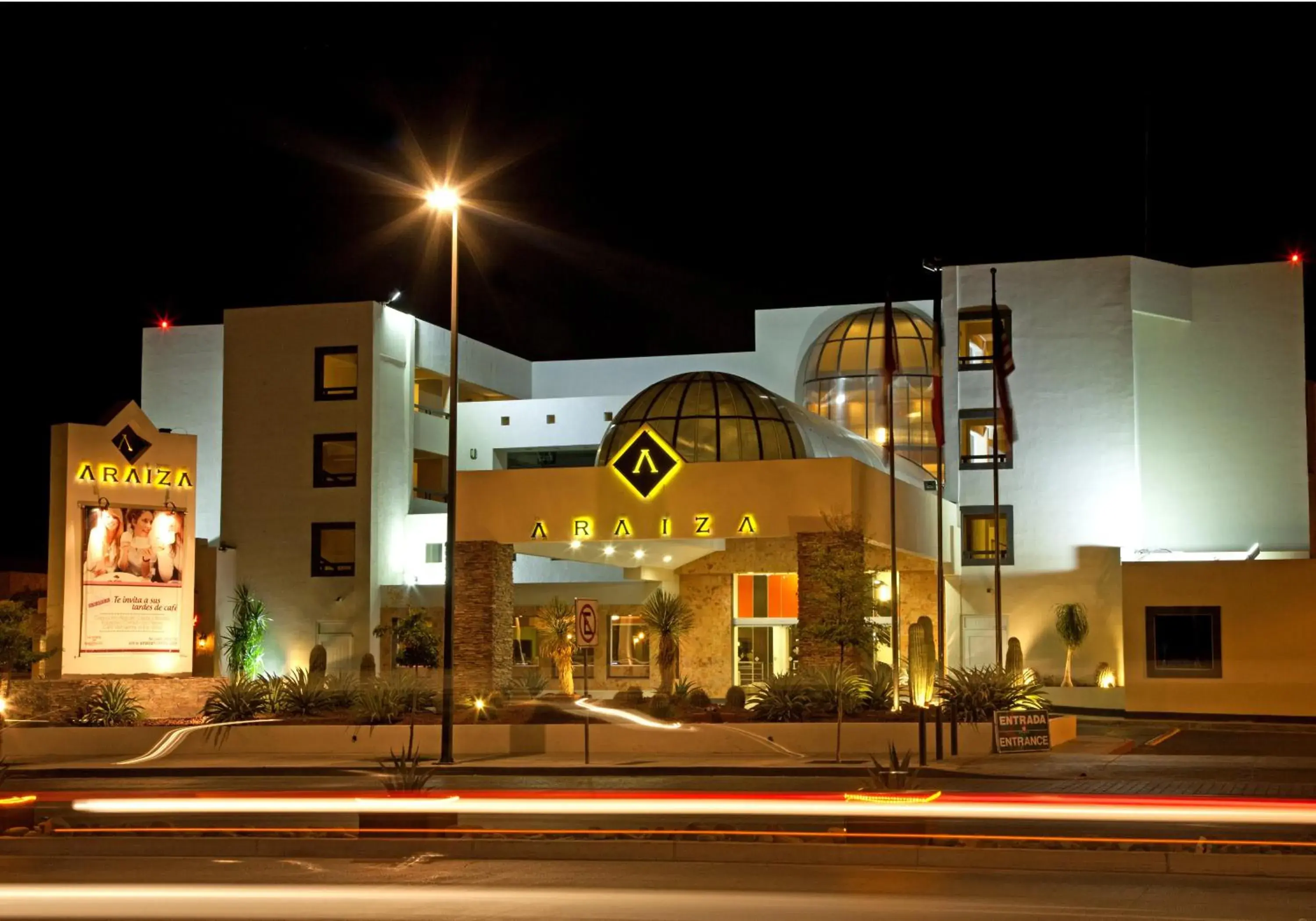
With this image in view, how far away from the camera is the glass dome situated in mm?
37094

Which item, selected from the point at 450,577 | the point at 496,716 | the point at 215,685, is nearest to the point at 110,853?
the point at 450,577

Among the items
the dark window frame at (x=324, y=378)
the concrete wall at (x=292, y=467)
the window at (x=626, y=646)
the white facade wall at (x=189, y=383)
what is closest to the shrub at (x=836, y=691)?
the window at (x=626, y=646)

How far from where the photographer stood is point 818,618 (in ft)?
107

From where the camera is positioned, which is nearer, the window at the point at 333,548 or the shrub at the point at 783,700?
the shrub at the point at 783,700

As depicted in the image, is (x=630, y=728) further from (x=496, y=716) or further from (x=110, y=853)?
(x=110, y=853)

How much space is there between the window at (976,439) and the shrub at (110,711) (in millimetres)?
26705

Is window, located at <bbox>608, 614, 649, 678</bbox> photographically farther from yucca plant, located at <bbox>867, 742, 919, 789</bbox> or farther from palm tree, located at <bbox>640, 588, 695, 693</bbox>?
yucca plant, located at <bbox>867, 742, 919, 789</bbox>

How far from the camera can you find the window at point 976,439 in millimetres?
49219

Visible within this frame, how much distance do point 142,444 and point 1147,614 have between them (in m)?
26.8

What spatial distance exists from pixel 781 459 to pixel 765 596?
1035 centimetres

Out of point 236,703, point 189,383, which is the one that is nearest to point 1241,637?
point 236,703

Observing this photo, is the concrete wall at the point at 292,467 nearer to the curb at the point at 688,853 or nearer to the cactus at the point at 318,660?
the cactus at the point at 318,660

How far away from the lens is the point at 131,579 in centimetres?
3803

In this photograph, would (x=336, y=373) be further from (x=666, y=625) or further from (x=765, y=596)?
(x=666, y=625)
